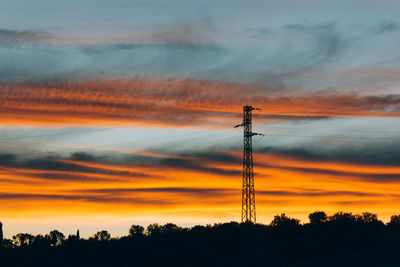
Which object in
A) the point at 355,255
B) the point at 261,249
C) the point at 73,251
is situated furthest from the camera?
the point at 73,251

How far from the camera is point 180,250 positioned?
572 feet

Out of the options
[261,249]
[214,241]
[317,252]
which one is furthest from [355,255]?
[214,241]

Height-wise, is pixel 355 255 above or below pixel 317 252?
below

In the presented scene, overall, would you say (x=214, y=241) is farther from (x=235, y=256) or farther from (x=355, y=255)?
(x=355, y=255)

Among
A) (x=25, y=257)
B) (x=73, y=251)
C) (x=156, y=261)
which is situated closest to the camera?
(x=156, y=261)

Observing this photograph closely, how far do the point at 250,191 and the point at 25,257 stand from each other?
116664 millimetres

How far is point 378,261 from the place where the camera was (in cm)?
9531

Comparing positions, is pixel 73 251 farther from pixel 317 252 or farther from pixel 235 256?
pixel 317 252

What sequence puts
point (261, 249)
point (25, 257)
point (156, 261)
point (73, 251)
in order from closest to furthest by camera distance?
1. point (261, 249)
2. point (156, 261)
3. point (25, 257)
4. point (73, 251)

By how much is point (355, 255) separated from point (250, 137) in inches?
1059

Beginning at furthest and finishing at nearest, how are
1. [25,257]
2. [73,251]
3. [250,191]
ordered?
[73,251]
[25,257]
[250,191]

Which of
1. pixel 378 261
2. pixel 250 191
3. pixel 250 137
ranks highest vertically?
pixel 250 137

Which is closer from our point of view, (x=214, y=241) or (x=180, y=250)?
(x=180, y=250)

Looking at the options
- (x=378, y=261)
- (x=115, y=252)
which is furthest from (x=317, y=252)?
(x=378, y=261)
